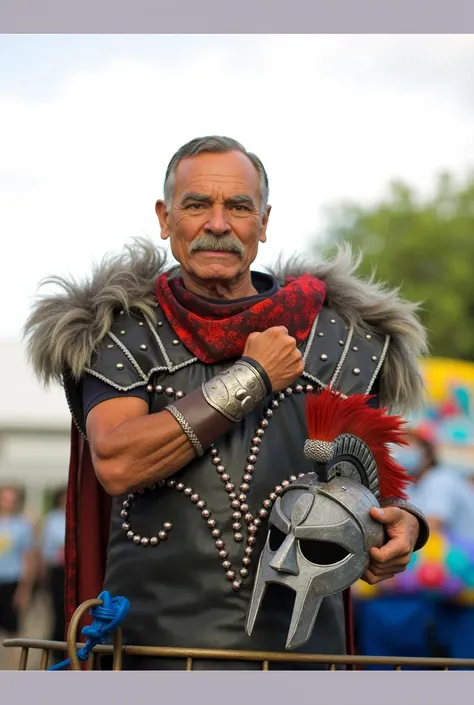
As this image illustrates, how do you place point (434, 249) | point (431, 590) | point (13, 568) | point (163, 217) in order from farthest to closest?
point (434, 249) < point (13, 568) < point (431, 590) < point (163, 217)

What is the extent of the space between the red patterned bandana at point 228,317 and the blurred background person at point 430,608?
4.36 metres

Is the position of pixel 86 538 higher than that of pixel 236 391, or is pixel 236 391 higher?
pixel 236 391

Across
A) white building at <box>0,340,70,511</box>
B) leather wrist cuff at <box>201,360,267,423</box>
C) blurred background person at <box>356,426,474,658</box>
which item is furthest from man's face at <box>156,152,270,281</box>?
white building at <box>0,340,70,511</box>

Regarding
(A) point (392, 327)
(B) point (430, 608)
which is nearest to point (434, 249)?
(B) point (430, 608)

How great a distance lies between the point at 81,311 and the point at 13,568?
20.2 feet

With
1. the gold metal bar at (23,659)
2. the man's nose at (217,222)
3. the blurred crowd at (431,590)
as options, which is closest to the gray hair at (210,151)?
the man's nose at (217,222)

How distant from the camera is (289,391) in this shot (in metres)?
2.98

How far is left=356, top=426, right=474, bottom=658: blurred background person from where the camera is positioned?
719 centimetres

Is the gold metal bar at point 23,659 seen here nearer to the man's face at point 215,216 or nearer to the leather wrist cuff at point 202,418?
the leather wrist cuff at point 202,418

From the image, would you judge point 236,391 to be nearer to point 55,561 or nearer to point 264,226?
point 264,226

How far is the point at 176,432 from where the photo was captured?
2.64 meters

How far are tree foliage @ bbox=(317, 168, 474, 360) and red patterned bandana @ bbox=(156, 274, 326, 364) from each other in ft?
75.6

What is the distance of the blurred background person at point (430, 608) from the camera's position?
23.6ft

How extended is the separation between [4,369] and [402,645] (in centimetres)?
440
